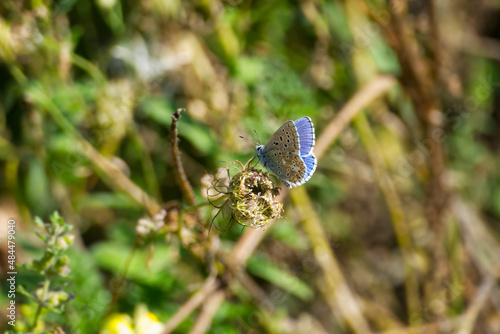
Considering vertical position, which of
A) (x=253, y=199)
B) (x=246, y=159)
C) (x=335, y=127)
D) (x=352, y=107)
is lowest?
(x=253, y=199)

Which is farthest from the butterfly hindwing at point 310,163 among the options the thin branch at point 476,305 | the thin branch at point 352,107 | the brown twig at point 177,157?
the thin branch at point 476,305

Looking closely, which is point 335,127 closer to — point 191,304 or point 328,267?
point 328,267

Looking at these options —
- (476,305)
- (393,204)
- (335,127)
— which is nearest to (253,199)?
(335,127)

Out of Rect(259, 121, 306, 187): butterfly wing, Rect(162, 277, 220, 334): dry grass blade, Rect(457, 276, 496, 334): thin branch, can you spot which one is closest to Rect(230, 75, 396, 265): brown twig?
Rect(162, 277, 220, 334): dry grass blade

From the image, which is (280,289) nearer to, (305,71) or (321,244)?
(321,244)

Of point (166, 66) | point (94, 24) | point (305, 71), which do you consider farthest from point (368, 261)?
point (94, 24)

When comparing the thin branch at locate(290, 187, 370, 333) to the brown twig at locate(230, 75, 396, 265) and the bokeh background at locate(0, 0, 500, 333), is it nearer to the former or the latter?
the bokeh background at locate(0, 0, 500, 333)
